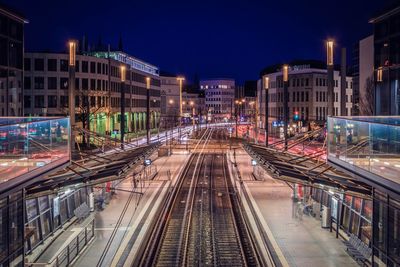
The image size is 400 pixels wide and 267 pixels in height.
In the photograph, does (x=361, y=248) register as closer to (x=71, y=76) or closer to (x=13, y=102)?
(x=71, y=76)

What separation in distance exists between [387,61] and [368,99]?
1880 centimetres

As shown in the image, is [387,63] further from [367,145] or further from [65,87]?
[65,87]

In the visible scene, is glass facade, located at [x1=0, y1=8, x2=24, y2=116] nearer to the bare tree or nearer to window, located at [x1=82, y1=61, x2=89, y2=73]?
window, located at [x1=82, y1=61, x2=89, y2=73]

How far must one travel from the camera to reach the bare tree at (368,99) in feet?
192

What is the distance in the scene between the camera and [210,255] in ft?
64.8

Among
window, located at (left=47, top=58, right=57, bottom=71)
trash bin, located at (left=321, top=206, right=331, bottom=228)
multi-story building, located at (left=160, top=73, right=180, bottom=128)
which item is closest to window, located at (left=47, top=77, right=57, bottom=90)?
window, located at (left=47, top=58, right=57, bottom=71)

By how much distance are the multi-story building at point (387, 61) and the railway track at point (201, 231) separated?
14614 mm

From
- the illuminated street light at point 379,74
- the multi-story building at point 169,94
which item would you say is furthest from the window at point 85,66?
the multi-story building at point 169,94

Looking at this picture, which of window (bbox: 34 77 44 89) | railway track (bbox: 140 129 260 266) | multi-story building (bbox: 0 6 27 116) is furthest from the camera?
window (bbox: 34 77 44 89)

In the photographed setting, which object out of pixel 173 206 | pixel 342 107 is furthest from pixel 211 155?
pixel 342 107

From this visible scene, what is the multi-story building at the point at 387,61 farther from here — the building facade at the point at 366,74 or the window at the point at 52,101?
the window at the point at 52,101

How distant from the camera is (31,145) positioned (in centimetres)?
1386

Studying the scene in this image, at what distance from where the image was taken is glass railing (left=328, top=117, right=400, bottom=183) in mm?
12391

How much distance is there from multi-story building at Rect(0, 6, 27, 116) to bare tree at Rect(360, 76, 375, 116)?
36.8 m
